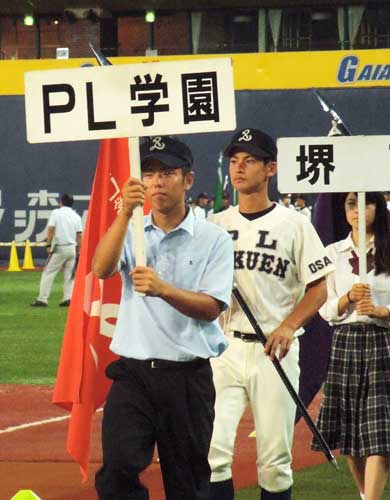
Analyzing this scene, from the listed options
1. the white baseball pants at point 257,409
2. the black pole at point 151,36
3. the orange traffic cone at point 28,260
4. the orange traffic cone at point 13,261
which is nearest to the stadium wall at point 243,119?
the orange traffic cone at point 28,260

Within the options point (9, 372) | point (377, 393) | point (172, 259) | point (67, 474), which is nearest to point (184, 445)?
point (172, 259)

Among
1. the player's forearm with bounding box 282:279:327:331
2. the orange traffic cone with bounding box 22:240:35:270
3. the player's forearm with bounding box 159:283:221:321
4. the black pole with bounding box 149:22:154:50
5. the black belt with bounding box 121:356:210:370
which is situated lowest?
the orange traffic cone with bounding box 22:240:35:270

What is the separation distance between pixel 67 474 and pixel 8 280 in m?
24.3

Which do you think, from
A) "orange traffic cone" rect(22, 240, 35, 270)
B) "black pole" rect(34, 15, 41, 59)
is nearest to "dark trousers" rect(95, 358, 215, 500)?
"orange traffic cone" rect(22, 240, 35, 270)

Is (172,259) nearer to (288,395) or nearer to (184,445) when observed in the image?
(184,445)

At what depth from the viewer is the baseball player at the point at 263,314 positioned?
750 cm

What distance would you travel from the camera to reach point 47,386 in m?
15.0

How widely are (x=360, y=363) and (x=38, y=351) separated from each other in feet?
34.9

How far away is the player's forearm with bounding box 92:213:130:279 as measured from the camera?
6059 mm

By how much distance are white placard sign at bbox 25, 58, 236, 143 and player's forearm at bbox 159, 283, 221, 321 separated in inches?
30.1

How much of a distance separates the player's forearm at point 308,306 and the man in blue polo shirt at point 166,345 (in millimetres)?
1069

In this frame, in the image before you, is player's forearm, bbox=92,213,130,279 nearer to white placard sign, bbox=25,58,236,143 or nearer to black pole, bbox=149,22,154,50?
white placard sign, bbox=25,58,236,143

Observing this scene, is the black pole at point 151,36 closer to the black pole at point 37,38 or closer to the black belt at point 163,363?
the black pole at point 37,38

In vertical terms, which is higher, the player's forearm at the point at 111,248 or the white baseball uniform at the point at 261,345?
the player's forearm at the point at 111,248
